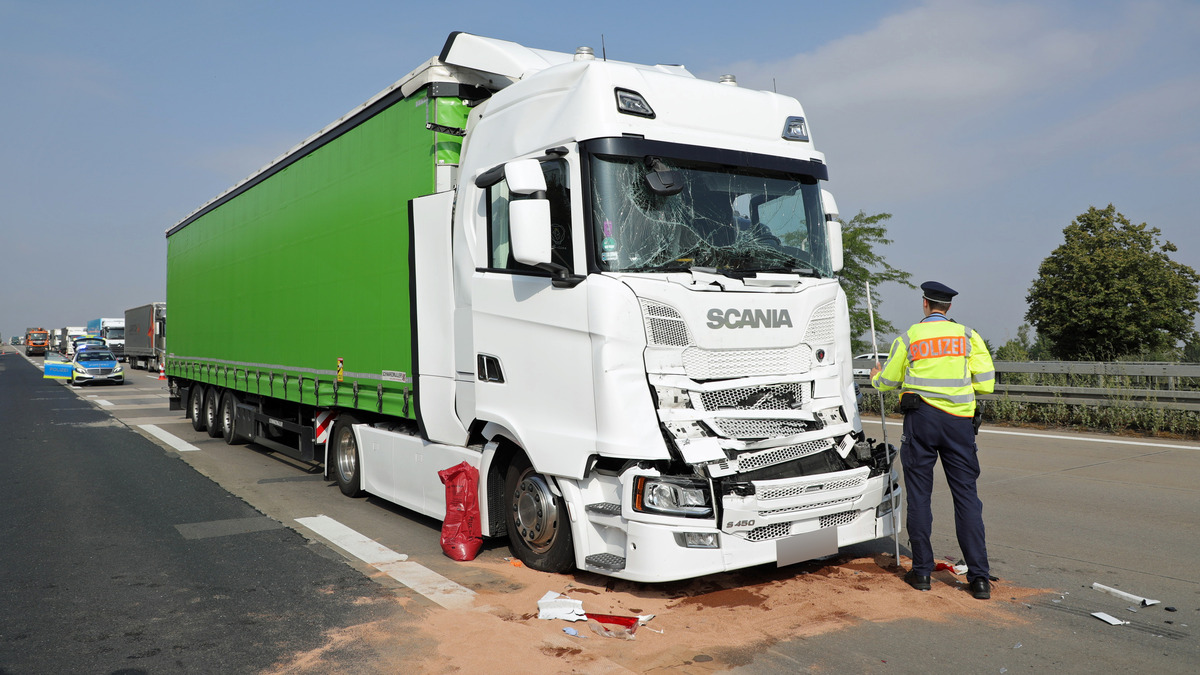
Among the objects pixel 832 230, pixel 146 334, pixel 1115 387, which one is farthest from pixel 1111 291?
pixel 146 334

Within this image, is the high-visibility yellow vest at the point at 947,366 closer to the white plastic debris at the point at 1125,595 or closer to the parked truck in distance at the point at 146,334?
the white plastic debris at the point at 1125,595

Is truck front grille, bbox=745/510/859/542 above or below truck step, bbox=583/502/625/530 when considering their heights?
below

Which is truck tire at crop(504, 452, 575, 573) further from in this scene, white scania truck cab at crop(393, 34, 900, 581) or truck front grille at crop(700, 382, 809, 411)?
truck front grille at crop(700, 382, 809, 411)

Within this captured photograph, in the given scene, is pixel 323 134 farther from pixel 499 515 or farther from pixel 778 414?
pixel 778 414

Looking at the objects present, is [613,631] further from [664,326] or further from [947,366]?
[947,366]

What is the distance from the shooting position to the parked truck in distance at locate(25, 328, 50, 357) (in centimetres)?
9525


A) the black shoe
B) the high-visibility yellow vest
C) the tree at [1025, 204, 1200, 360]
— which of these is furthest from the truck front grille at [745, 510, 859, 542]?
the tree at [1025, 204, 1200, 360]

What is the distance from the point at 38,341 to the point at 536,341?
4427 inches

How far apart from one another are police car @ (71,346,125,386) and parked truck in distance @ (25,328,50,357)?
7368 cm

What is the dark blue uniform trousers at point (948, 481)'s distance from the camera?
4.92 metres

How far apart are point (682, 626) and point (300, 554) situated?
3244mm

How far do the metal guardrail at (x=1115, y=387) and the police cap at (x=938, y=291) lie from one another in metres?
9.33

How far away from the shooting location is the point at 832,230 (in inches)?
235

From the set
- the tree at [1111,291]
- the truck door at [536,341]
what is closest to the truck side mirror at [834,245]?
the truck door at [536,341]
